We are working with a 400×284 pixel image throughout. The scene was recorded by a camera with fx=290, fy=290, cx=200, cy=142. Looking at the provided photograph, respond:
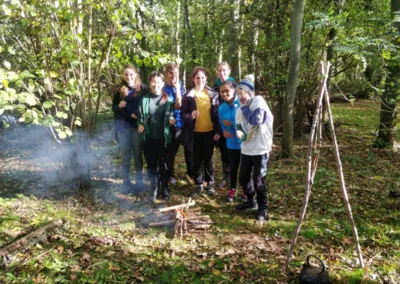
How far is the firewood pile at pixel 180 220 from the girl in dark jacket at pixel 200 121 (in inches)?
33.3

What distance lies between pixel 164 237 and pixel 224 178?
193 centimetres

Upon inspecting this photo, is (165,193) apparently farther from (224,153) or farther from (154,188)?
(224,153)

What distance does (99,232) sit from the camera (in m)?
3.87

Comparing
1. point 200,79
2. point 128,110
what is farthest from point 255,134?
point 128,110

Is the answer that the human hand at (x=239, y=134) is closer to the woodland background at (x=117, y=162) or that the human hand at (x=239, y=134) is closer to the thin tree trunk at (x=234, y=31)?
the woodland background at (x=117, y=162)

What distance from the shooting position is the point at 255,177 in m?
3.97

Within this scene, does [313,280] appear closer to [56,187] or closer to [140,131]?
[140,131]

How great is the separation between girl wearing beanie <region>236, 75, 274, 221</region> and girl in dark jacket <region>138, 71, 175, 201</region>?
111cm

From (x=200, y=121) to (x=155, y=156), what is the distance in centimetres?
92

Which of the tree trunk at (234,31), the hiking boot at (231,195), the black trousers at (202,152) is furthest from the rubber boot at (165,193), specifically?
the tree trunk at (234,31)

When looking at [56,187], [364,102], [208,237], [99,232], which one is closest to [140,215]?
[99,232]

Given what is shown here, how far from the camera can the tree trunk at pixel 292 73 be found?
5.51 meters

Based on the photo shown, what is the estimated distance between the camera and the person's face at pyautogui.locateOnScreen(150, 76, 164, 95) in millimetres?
4375

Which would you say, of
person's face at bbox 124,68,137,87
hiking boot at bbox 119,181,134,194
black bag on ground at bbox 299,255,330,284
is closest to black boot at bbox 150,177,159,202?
hiking boot at bbox 119,181,134,194
